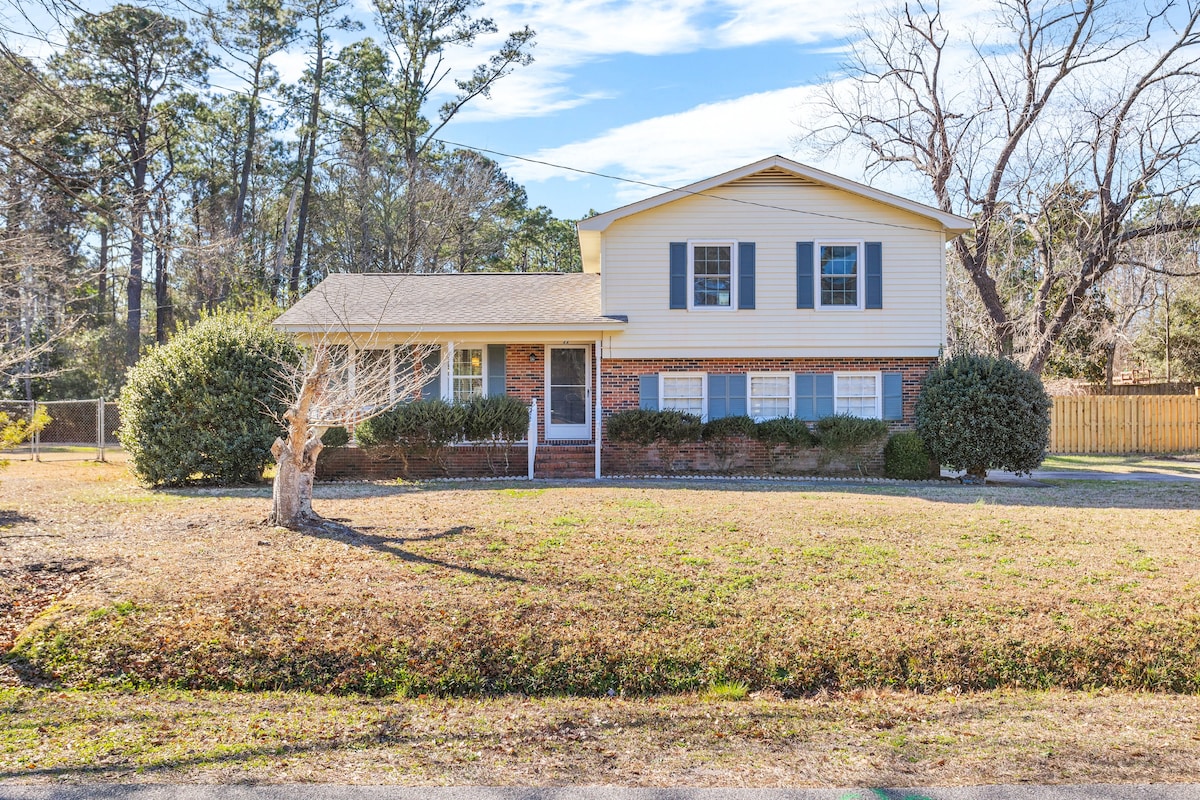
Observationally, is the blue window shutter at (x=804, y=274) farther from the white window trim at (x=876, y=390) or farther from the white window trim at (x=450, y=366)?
the white window trim at (x=450, y=366)

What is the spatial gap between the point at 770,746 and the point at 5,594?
20.4 feet

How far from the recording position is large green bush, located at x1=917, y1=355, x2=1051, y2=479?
15.4m

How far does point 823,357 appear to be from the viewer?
680 inches

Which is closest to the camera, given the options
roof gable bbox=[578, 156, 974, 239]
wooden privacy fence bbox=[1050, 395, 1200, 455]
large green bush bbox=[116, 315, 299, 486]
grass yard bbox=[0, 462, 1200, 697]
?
grass yard bbox=[0, 462, 1200, 697]

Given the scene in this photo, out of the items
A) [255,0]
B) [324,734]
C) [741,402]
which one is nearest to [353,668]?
[324,734]

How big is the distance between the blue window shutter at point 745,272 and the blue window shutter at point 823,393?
2058 mm

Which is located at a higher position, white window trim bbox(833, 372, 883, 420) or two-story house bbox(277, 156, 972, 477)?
two-story house bbox(277, 156, 972, 477)

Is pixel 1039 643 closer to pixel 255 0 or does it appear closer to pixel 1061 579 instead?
pixel 1061 579

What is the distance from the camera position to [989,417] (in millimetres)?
15383

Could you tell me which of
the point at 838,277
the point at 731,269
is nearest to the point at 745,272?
the point at 731,269

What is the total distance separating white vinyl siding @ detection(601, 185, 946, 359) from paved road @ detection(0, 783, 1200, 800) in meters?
13.3

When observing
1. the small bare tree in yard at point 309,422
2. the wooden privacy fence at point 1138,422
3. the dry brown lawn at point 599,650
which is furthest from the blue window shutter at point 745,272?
the wooden privacy fence at point 1138,422

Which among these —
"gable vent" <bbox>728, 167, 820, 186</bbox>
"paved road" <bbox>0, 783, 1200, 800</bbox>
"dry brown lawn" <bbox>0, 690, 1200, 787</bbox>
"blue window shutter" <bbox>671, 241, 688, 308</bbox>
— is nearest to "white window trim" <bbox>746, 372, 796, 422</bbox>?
"blue window shutter" <bbox>671, 241, 688, 308</bbox>

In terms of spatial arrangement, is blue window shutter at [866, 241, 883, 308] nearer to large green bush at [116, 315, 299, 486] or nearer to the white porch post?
the white porch post
